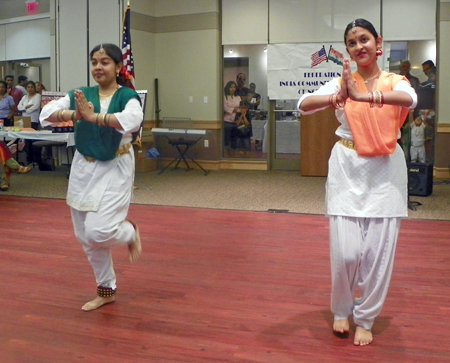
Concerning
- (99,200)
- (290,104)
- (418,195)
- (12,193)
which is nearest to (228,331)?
(99,200)

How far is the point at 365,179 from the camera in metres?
2.58

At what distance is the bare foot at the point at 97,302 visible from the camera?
3123 millimetres

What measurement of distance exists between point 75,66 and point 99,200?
24.1ft

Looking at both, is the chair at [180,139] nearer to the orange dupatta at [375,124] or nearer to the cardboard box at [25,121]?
the cardboard box at [25,121]

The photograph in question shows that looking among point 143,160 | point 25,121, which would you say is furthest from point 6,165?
point 143,160

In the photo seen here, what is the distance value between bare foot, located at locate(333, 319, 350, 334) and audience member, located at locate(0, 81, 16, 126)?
29.0 feet

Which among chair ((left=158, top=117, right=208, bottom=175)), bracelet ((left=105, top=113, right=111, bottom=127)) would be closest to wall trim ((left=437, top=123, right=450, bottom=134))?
chair ((left=158, top=117, right=208, bottom=175))

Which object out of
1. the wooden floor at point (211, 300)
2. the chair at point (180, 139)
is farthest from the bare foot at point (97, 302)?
the chair at point (180, 139)

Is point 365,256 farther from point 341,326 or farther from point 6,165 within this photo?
point 6,165

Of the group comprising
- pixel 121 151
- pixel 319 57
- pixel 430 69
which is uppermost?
pixel 319 57

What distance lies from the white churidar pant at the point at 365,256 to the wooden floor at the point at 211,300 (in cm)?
24

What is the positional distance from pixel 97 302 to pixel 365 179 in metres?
1.56

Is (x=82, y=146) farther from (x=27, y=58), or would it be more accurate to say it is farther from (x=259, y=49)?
(x=27, y=58)

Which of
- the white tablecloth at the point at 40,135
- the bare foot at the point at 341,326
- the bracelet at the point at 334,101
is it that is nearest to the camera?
the bracelet at the point at 334,101
